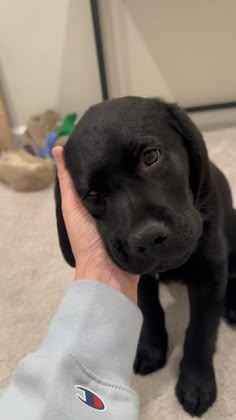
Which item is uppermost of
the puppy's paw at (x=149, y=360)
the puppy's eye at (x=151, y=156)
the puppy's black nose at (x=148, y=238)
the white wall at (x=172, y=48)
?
the puppy's eye at (x=151, y=156)

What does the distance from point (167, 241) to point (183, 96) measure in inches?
75.1

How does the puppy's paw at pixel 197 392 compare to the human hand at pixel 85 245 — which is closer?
the human hand at pixel 85 245

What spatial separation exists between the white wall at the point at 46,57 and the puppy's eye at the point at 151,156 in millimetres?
1737

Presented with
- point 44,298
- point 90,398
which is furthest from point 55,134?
point 90,398

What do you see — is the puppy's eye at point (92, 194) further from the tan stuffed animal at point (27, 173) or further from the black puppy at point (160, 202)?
the tan stuffed animal at point (27, 173)

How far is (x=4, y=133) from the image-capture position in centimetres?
262

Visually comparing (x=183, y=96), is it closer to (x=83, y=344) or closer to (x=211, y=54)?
(x=211, y=54)

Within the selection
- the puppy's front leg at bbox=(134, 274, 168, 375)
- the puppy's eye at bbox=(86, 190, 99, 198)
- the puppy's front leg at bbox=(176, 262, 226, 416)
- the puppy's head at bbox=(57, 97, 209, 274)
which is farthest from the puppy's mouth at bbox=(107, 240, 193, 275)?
the puppy's front leg at bbox=(134, 274, 168, 375)

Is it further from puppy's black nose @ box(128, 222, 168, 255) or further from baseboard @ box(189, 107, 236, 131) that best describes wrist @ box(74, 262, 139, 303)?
baseboard @ box(189, 107, 236, 131)

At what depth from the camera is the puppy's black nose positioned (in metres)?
0.90

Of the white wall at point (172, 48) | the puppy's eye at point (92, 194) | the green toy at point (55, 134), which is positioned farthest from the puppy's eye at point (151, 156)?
the white wall at point (172, 48)

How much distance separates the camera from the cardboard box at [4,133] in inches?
101

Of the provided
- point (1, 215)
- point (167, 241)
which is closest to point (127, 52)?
point (1, 215)

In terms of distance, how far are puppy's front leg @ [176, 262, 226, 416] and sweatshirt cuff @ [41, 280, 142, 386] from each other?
332mm
